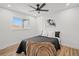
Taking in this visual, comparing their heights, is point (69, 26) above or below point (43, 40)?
above

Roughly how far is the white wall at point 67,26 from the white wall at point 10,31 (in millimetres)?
210

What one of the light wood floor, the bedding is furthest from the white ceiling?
the light wood floor

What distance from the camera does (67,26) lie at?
5.08ft

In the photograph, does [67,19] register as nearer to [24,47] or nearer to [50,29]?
[50,29]

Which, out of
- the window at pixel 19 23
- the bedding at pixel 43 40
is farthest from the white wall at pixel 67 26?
the window at pixel 19 23

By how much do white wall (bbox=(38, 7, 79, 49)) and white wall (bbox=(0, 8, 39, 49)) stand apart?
0.69 ft

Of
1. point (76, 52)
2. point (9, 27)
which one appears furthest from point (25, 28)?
point (76, 52)

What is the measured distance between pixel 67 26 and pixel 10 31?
0.95 meters

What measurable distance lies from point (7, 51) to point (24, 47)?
0.29m

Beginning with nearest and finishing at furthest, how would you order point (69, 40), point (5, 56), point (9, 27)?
point (5, 56), point (9, 27), point (69, 40)

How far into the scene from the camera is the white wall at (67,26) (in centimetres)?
150

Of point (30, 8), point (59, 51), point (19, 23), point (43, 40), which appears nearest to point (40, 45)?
point (43, 40)

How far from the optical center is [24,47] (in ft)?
5.25

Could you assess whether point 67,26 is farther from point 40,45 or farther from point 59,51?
point 40,45
